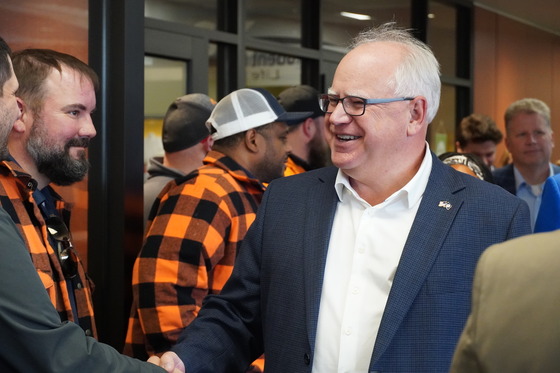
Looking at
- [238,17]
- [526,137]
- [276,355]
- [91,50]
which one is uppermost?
[238,17]

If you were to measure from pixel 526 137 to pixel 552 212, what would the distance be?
9.55ft

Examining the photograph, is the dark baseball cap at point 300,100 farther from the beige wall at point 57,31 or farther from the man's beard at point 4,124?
the man's beard at point 4,124

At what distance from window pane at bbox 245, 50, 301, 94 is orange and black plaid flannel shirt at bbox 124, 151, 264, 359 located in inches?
120

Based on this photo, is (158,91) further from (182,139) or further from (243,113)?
(243,113)

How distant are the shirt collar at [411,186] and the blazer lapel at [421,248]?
0.07 feet

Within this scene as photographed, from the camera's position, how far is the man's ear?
2086 millimetres

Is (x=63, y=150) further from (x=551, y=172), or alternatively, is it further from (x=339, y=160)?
(x=551, y=172)

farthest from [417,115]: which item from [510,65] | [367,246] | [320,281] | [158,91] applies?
[510,65]

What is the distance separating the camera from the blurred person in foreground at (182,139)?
12.3ft

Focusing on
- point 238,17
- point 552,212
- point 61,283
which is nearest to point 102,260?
point 61,283

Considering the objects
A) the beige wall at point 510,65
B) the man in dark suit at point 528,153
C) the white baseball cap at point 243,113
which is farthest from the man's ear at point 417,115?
the beige wall at point 510,65

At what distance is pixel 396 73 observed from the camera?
2051mm

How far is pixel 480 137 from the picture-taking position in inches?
219

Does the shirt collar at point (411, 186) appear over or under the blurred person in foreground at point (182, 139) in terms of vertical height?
under
